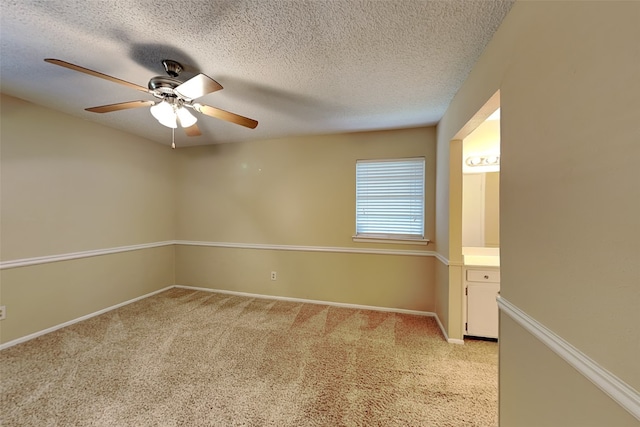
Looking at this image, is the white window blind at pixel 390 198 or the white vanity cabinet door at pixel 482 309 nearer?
the white vanity cabinet door at pixel 482 309

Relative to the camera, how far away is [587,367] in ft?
2.32

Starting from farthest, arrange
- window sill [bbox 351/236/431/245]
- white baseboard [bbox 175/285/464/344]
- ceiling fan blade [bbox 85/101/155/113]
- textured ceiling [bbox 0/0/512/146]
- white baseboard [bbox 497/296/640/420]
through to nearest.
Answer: window sill [bbox 351/236/431/245] < white baseboard [bbox 175/285/464/344] < ceiling fan blade [bbox 85/101/155/113] < textured ceiling [bbox 0/0/512/146] < white baseboard [bbox 497/296/640/420]

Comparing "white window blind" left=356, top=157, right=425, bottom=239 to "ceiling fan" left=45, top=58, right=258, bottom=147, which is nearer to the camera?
"ceiling fan" left=45, top=58, right=258, bottom=147

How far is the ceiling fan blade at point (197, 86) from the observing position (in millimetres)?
1365

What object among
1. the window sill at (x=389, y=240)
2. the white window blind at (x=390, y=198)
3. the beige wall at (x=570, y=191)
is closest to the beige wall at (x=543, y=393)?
the beige wall at (x=570, y=191)

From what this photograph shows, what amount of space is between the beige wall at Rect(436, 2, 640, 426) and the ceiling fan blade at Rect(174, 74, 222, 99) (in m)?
1.59

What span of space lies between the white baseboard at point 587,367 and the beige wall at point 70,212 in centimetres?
399

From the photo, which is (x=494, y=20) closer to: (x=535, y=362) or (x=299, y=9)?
(x=299, y=9)

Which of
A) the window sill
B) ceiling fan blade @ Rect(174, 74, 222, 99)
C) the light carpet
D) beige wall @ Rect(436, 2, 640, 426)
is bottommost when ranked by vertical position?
the light carpet

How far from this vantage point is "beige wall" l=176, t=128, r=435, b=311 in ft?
9.50

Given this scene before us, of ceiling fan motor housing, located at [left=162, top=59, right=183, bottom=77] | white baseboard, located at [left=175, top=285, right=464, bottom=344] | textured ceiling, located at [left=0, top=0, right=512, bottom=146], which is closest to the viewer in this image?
textured ceiling, located at [left=0, top=0, right=512, bottom=146]

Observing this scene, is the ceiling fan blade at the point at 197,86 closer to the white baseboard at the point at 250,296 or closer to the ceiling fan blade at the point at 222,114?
the ceiling fan blade at the point at 222,114

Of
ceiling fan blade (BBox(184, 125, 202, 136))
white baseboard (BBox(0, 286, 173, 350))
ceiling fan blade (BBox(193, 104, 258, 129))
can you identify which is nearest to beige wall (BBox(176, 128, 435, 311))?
white baseboard (BBox(0, 286, 173, 350))

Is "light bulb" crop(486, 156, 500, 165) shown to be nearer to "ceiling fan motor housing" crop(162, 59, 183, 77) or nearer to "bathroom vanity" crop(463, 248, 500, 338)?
"bathroom vanity" crop(463, 248, 500, 338)
